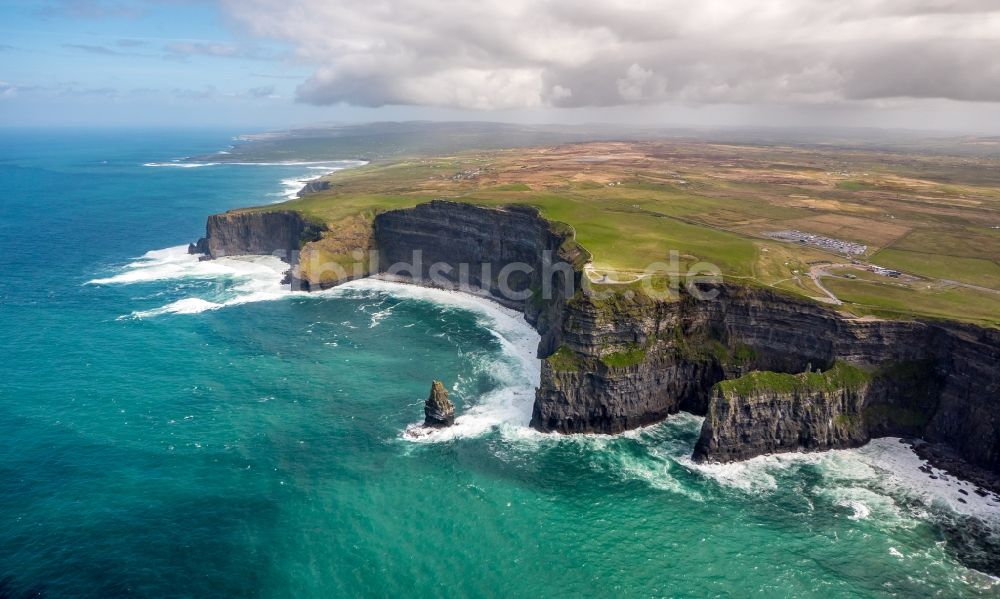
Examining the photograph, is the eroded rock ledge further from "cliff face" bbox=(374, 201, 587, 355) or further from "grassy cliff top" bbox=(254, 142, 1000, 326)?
"cliff face" bbox=(374, 201, 587, 355)

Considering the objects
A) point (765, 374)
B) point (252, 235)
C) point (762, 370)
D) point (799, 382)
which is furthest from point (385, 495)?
point (252, 235)

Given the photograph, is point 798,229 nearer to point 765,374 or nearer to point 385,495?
point 765,374

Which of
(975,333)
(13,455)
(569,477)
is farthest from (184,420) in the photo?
(975,333)

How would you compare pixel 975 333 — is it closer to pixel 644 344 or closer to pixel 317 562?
pixel 644 344

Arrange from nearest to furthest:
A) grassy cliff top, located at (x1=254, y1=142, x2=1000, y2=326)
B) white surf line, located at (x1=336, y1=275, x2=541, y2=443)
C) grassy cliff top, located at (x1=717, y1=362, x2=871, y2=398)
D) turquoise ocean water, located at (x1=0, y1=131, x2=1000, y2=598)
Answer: turquoise ocean water, located at (x1=0, y1=131, x2=1000, y2=598), grassy cliff top, located at (x1=717, y1=362, x2=871, y2=398), white surf line, located at (x1=336, y1=275, x2=541, y2=443), grassy cliff top, located at (x1=254, y1=142, x2=1000, y2=326)

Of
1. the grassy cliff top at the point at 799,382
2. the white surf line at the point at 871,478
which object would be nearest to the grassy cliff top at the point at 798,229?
the grassy cliff top at the point at 799,382

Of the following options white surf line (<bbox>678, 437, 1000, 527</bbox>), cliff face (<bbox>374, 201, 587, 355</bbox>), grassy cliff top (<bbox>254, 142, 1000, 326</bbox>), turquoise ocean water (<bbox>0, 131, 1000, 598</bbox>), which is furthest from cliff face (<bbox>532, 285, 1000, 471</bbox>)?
cliff face (<bbox>374, 201, 587, 355</bbox>)
